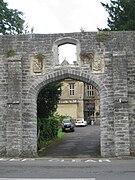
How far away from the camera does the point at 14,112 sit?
62.0 ft

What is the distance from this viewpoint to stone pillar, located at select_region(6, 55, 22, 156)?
18812 mm

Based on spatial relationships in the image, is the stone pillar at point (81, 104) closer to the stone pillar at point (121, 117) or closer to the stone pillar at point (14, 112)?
the stone pillar at point (14, 112)

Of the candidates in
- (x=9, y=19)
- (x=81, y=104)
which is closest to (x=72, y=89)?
(x=81, y=104)

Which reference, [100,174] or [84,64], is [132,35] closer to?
[84,64]

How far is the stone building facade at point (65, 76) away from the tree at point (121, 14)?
7.66 meters

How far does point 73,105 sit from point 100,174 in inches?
2065

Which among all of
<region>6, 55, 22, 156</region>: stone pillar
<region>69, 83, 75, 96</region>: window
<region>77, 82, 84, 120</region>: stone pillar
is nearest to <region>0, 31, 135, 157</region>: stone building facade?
<region>6, 55, 22, 156</region>: stone pillar

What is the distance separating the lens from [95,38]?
63.1ft

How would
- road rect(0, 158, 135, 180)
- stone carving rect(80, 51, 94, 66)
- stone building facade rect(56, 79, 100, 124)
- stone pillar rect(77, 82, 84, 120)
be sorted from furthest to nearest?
1. stone pillar rect(77, 82, 84, 120)
2. stone building facade rect(56, 79, 100, 124)
3. stone carving rect(80, 51, 94, 66)
4. road rect(0, 158, 135, 180)

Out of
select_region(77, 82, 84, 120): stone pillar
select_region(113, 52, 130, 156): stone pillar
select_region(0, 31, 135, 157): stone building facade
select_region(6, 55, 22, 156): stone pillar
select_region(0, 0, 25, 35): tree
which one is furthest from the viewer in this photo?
select_region(77, 82, 84, 120): stone pillar

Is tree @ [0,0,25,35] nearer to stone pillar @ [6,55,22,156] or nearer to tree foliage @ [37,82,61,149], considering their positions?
tree foliage @ [37,82,61,149]

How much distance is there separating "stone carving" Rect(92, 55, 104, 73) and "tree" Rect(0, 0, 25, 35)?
47.6ft

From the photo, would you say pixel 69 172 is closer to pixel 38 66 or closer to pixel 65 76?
pixel 65 76

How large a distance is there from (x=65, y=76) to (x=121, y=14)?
10964 mm
